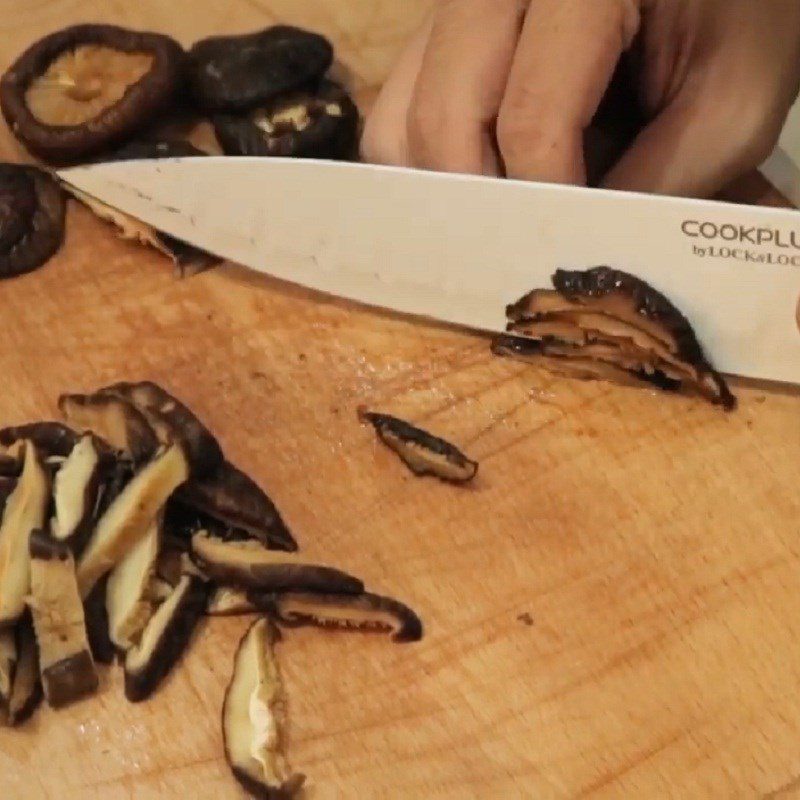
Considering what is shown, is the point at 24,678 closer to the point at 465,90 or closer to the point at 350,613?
the point at 350,613

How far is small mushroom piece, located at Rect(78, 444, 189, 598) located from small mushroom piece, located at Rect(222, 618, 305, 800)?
0.42ft

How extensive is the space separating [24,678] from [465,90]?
27.2 inches

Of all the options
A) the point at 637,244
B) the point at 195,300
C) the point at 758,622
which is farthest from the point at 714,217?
the point at 195,300

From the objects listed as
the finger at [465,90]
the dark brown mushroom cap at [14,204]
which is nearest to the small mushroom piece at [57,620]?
the dark brown mushroom cap at [14,204]

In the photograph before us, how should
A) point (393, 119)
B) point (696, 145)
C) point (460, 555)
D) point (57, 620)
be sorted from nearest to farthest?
point (57, 620)
point (460, 555)
point (696, 145)
point (393, 119)

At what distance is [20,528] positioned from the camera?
961 mm

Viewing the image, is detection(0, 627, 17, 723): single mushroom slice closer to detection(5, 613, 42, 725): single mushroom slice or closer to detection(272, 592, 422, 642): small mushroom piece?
detection(5, 613, 42, 725): single mushroom slice

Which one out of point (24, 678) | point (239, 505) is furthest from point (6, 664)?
point (239, 505)

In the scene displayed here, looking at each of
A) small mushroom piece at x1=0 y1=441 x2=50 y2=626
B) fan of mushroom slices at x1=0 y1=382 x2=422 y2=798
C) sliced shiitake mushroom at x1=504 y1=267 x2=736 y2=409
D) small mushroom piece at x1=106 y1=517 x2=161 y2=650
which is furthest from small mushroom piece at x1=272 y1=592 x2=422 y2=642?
sliced shiitake mushroom at x1=504 y1=267 x2=736 y2=409

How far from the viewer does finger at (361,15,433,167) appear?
1.25 metres

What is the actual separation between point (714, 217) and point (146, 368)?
58 cm

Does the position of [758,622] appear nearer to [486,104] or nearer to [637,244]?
[637,244]

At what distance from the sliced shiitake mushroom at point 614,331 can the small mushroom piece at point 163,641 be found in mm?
402

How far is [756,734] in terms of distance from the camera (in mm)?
927
